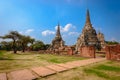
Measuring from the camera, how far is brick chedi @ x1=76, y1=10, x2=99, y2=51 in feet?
157

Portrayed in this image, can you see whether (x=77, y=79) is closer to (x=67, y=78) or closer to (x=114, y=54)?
(x=67, y=78)

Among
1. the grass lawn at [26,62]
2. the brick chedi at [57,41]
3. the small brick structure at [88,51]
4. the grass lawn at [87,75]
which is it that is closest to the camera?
the grass lawn at [87,75]

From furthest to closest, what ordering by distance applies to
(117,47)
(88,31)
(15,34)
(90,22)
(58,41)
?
(58,41)
(90,22)
(88,31)
(15,34)
(117,47)

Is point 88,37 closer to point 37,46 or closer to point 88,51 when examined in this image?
point 37,46

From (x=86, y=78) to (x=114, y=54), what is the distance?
5.36m

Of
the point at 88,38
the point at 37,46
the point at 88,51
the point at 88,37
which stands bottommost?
the point at 88,51

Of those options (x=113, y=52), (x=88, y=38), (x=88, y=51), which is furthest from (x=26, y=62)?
(x=88, y=38)

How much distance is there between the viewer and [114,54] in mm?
7957

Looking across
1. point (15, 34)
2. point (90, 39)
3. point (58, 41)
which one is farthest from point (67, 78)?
point (58, 41)

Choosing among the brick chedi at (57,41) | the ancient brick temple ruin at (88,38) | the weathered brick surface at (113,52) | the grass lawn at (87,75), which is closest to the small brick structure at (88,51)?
the weathered brick surface at (113,52)

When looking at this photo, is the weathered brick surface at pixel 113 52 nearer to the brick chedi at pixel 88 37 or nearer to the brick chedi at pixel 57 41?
the brick chedi at pixel 88 37

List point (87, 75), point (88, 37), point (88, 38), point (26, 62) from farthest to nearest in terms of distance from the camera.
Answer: point (88, 37) < point (88, 38) < point (26, 62) < point (87, 75)

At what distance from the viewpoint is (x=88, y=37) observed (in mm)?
50406

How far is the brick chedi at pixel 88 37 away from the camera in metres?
47.8
